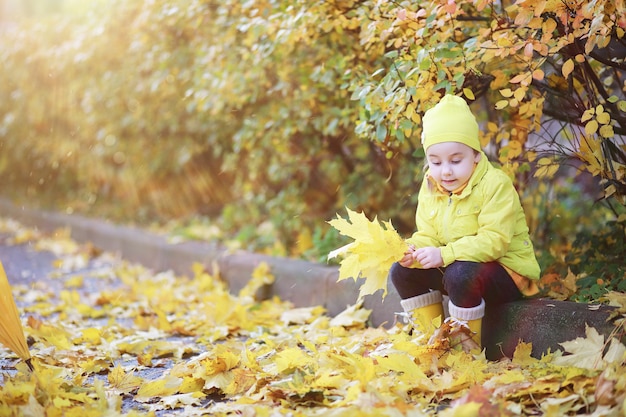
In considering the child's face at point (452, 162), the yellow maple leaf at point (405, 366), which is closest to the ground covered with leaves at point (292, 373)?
the yellow maple leaf at point (405, 366)

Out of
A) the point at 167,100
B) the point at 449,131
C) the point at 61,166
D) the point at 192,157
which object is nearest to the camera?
the point at 449,131

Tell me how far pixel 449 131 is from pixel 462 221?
39 cm

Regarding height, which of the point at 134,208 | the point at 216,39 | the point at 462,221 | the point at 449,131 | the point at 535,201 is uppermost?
the point at 216,39

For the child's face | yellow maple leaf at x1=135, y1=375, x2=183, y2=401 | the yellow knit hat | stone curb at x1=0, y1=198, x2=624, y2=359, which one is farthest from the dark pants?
yellow maple leaf at x1=135, y1=375, x2=183, y2=401

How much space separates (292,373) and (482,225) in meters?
0.98

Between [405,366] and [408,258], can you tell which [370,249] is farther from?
[405,366]

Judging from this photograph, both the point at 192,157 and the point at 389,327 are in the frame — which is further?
the point at 192,157

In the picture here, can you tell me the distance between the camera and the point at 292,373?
291cm

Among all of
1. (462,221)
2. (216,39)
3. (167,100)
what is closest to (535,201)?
(462,221)

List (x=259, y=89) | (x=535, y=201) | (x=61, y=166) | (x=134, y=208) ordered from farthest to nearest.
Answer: (x=61, y=166)
(x=134, y=208)
(x=259, y=89)
(x=535, y=201)

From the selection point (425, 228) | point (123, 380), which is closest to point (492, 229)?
point (425, 228)

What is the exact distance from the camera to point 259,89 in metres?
4.89

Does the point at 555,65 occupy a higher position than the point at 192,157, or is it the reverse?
the point at 555,65

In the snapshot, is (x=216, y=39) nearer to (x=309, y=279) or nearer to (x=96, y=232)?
(x=309, y=279)
